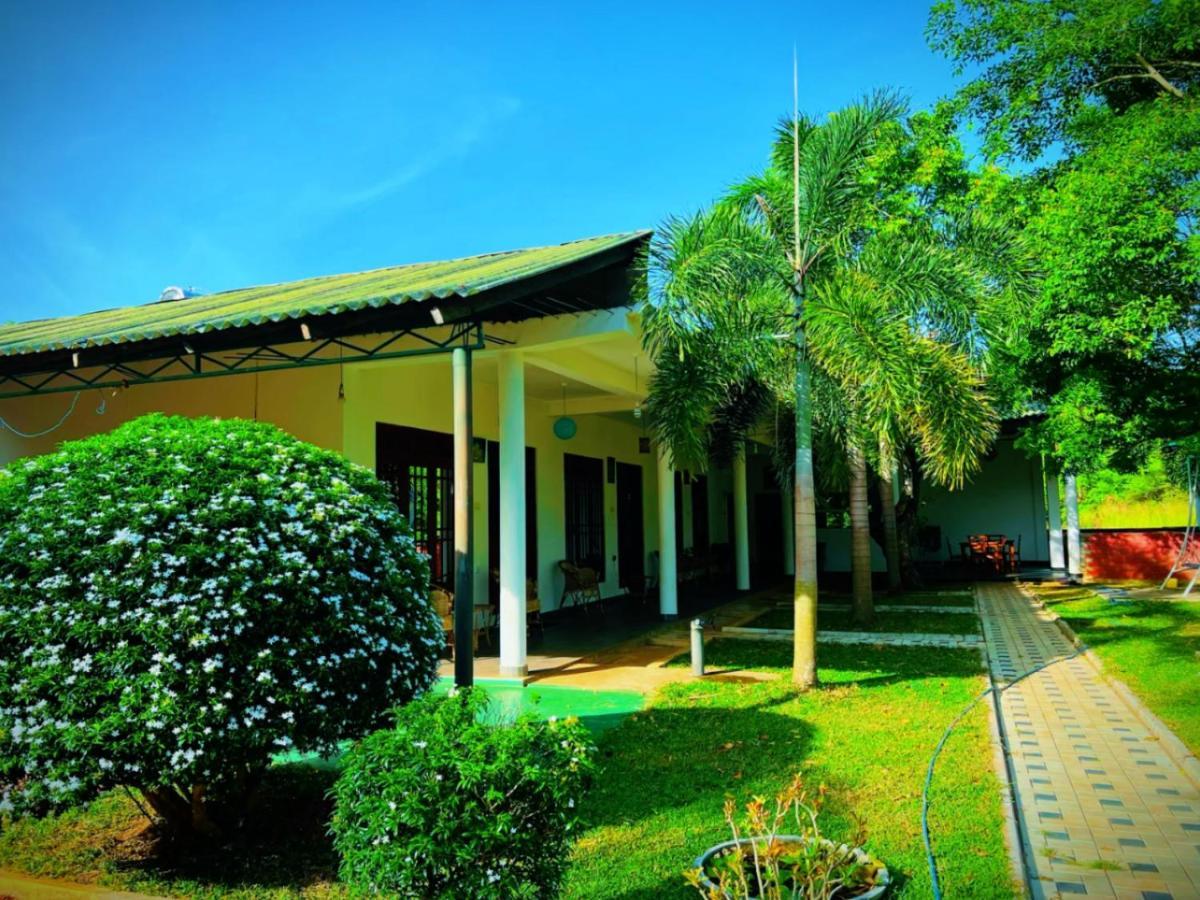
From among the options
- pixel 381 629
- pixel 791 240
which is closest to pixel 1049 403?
pixel 791 240

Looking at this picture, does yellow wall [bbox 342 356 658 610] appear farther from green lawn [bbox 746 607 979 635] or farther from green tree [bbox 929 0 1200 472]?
green tree [bbox 929 0 1200 472]

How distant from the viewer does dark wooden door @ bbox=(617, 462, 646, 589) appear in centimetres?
1720

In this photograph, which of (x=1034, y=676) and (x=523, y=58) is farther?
(x=523, y=58)

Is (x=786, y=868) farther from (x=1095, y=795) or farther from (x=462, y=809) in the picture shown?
(x=1095, y=795)

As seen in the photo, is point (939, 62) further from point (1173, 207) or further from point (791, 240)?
point (791, 240)

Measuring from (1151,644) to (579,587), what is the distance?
319 inches

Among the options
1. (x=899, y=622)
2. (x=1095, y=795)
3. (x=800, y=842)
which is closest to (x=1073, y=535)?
(x=899, y=622)

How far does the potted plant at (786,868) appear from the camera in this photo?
3047 millimetres

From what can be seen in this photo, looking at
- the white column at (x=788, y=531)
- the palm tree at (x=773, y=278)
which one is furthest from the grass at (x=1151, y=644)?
the white column at (x=788, y=531)

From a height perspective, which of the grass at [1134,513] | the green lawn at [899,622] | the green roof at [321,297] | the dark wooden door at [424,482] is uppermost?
the green roof at [321,297]

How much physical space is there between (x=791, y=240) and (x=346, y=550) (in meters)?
5.49

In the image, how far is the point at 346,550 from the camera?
4363mm

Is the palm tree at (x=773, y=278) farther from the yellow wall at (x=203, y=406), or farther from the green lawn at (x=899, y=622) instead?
the green lawn at (x=899, y=622)

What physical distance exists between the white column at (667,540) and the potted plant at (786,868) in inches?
351
